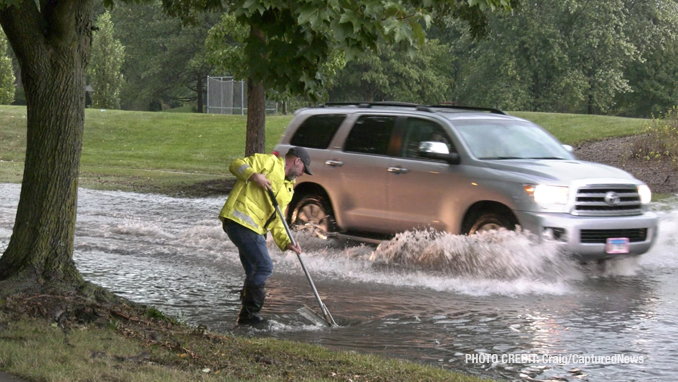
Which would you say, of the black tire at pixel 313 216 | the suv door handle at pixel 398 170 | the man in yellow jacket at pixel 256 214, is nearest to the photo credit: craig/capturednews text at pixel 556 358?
the man in yellow jacket at pixel 256 214

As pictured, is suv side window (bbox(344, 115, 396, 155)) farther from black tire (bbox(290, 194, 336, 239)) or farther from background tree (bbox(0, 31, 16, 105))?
background tree (bbox(0, 31, 16, 105))

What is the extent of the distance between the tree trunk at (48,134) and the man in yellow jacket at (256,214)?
1375 mm

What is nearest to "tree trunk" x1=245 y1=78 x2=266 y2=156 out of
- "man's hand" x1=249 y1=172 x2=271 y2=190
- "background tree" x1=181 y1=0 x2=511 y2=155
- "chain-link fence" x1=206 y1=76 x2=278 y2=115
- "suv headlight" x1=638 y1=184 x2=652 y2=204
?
"background tree" x1=181 y1=0 x2=511 y2=155

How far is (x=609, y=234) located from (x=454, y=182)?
181cm

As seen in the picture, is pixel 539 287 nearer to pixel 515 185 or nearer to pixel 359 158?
pixel 515 185

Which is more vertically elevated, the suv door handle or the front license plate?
the suv door handle

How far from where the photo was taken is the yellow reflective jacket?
25.5ft

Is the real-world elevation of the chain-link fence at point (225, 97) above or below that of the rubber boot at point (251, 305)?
above

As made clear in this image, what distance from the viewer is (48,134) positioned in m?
7.77

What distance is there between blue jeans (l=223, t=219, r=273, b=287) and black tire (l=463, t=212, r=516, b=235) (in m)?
3.19

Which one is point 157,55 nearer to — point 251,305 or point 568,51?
point 568,51

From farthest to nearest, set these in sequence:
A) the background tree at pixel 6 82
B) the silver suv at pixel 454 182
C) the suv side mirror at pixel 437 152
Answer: the background tree at pixel 6 82
the suv side mirror at pixel 437 152
the silver suv at pixel 454 182

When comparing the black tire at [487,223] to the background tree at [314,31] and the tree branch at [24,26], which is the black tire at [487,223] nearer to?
the background tree at [314,31]

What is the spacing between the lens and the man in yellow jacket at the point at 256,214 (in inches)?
307
